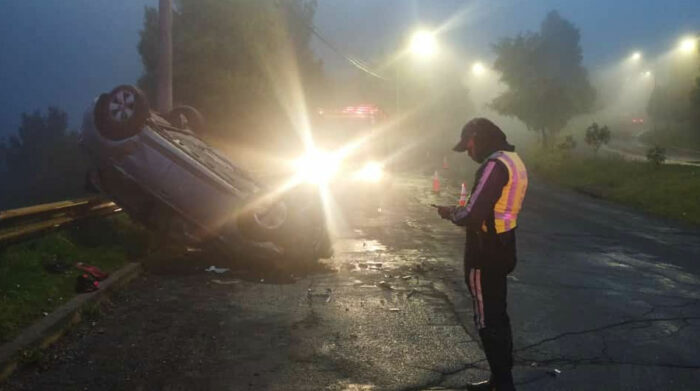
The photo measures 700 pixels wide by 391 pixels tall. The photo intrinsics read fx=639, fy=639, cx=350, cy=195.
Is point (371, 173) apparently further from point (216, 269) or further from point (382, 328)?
point (382, 328)

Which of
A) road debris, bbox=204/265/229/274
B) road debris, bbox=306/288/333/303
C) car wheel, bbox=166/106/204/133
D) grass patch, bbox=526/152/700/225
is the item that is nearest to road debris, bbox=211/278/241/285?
road debris, bbox=204/265/229/274

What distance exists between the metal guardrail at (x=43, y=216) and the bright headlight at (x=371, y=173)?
16.1 meters

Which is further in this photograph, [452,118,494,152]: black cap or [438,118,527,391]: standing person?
[452,118,494,152]: black cap

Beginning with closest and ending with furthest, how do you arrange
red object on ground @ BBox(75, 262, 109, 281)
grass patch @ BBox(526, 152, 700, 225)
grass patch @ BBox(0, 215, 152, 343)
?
grass patch @ BBox(0, 215, 152, 343) → red object on ground @ BBox(75, 262, 109, 281) → grass patch @ BBox(526, 152, 700, 225)

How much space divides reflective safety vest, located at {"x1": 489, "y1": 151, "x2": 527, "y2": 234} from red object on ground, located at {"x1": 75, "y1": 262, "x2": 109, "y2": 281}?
4.88 m

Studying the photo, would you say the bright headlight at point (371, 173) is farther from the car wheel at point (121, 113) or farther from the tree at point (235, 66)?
the car wheel at point (121, 113)

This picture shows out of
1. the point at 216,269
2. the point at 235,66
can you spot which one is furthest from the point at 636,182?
the point at 216,269

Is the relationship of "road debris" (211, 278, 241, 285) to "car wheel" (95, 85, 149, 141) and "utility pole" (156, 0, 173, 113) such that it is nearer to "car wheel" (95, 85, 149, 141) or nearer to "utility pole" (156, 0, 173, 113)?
"car wheel" (95, 85, 149, 141)

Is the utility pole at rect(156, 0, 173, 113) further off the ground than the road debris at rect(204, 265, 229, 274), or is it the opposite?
the utility pole at rect(156, 0, 173, 113)

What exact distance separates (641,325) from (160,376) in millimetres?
4516

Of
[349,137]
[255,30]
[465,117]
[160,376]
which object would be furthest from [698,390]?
[465,117]

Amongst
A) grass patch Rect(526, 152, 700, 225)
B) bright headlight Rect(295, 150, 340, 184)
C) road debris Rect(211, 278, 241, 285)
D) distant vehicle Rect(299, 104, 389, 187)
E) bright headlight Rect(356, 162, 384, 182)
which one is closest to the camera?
road debris Rect(211, 278, 241, 285)

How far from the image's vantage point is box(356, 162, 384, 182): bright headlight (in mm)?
26216

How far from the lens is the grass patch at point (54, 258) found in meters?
5.87
